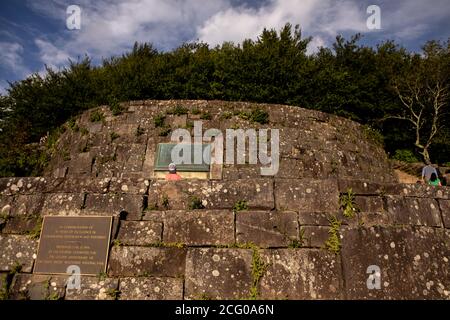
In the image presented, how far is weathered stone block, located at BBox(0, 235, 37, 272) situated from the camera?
4.41 meters

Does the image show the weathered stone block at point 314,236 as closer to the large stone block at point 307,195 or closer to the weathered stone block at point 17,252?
the large stone block at point 307,195

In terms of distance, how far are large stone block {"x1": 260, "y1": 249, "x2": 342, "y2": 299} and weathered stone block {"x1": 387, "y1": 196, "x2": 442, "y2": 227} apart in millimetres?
1299

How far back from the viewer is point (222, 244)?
14.2 feet

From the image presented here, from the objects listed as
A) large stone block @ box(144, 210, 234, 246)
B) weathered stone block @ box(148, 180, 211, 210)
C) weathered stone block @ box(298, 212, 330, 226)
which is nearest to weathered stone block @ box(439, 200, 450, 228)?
weathered stone block @ box(298, 212, 330, 226)

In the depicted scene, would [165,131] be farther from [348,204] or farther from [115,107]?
[348,204]

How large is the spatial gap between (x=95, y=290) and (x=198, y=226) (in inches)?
64.8

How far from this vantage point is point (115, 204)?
15.4ft

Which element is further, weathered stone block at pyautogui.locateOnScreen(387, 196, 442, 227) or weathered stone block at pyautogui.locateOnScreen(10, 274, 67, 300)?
weathered stone block at pyautogui.locateOnScreen(387, 196, 442, 227)

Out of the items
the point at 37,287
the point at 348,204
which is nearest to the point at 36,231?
the point at 37,287

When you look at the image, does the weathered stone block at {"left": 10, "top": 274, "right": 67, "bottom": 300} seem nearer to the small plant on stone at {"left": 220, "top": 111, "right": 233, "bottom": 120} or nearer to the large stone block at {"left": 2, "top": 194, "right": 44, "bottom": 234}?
the large stone block at {"left": 2, "top": 194, "right": 44, "bottom": 234}

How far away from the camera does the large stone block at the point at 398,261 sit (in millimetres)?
3961

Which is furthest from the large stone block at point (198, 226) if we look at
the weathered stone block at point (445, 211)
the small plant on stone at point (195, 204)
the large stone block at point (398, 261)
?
the weathered stone block at point (445, 211)
